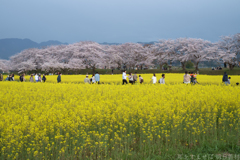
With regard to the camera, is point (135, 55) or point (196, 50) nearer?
point (196, 50)

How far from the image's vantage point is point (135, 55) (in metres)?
73.1

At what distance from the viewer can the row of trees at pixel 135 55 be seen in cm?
6031

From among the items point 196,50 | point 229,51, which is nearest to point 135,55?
point 196,50

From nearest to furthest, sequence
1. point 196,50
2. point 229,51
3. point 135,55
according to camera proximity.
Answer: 1. point 229,51
2. point 196,50
3. point 135,55

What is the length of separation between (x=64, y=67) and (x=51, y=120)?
205ft

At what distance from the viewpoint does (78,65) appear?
64812mm

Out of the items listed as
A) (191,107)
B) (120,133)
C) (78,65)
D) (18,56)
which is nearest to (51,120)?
(120,133)

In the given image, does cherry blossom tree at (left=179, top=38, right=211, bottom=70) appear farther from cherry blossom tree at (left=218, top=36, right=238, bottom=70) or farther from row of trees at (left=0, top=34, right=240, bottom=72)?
cherry blossom tree at (left=218, top=36, right=238, bottom=70)

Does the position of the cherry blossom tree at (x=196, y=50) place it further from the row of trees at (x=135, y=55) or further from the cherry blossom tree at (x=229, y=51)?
the cherry blossom tree at (x=229, y=51)

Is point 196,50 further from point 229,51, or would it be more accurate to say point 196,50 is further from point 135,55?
point 135,55

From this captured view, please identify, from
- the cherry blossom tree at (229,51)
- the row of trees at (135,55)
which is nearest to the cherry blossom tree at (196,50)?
the row of trees at (135,55)

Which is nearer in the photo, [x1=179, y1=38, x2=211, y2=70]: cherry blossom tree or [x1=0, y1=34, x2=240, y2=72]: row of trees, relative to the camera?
[x1=0, y1=34, x2=240, y2=72]: row of trees

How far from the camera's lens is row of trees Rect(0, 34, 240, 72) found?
60.3 m

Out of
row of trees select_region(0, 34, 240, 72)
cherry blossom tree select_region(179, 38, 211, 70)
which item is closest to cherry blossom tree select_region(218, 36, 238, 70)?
row of trees select_region(0, 34, 240, 72)
